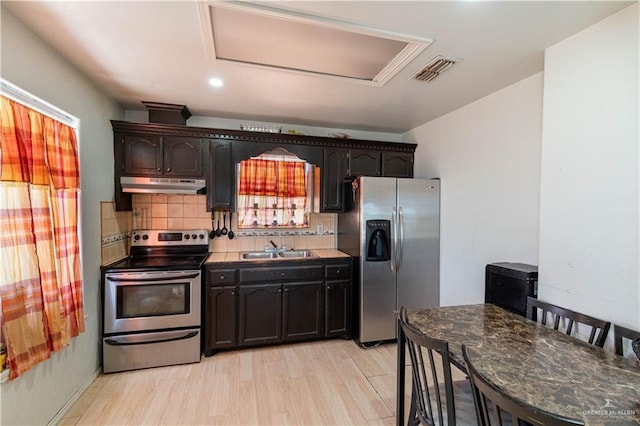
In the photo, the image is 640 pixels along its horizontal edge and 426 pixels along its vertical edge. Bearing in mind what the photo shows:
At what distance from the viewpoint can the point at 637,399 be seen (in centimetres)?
103

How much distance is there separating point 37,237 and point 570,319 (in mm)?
3114

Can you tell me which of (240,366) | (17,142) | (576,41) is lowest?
(240,366)

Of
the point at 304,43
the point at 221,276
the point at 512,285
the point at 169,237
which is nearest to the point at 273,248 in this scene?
the point at 221,276

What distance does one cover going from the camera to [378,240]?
3131mm

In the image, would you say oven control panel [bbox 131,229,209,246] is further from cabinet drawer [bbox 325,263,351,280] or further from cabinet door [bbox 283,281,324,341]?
cabinet drawer [bbox 325,263,351,280]

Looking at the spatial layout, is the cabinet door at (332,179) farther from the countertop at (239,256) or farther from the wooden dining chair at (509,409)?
the wooden dining chair at (509,409)

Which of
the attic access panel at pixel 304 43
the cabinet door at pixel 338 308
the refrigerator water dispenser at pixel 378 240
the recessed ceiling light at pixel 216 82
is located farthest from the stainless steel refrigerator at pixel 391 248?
the recessed ceiling light at pixel 216 82

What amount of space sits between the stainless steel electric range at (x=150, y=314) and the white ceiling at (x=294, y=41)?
1.63m

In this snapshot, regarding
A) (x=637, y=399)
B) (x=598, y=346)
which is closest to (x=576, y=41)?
(x=598, y=346)

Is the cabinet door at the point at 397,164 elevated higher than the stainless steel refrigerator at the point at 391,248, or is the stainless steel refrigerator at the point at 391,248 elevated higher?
the cabinet door at the point at 397,164

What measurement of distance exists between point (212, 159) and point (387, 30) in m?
2.14

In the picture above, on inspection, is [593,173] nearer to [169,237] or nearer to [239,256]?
[239,256]

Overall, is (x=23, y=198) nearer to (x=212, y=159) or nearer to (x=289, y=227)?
(x=212, y=159)

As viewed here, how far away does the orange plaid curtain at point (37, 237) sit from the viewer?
5.11ft
